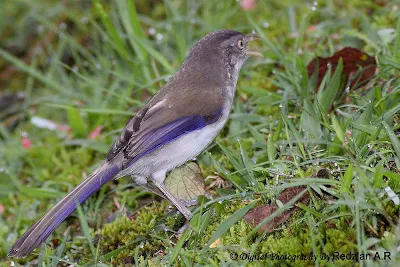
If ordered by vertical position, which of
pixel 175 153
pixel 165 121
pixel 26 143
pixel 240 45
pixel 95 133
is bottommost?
pixel 26 143

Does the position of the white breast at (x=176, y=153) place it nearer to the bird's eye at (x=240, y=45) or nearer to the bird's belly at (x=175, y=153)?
the bird's belly at (x=175, y=153)

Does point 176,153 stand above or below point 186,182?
above

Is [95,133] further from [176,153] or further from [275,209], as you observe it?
[275,209]

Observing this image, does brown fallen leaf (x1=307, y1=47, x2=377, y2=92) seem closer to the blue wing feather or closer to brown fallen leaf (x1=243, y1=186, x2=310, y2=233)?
the blue wing feather

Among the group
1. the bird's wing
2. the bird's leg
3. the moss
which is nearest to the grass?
the moss

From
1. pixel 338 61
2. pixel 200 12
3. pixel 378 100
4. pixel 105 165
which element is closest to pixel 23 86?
pixel 200 12

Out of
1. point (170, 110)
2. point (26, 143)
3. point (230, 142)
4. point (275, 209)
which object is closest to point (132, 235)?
point (170, 110)
